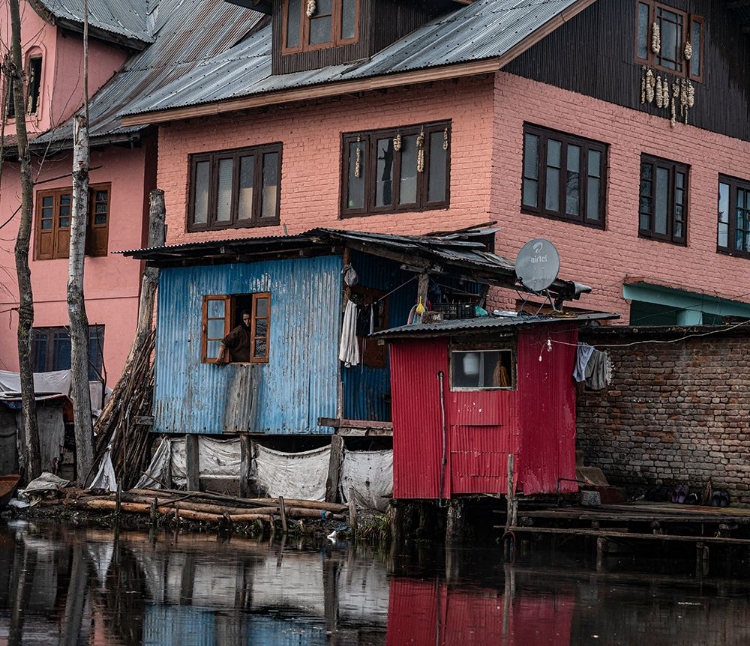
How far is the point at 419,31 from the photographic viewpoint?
27734mm

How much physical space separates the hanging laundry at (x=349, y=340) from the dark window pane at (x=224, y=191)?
6.67m

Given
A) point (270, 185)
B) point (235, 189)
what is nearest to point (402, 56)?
point (270, 185)

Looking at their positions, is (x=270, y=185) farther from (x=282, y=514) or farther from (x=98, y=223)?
(x=282, y=514)

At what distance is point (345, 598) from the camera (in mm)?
13984

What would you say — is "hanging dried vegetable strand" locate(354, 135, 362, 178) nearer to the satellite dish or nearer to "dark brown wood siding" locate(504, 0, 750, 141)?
"dark brown wood siding" locate(504, 0, 750, 141)

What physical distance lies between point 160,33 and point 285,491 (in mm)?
16207

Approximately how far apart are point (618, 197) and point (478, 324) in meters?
8.19

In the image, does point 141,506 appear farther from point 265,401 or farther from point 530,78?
point 530,78

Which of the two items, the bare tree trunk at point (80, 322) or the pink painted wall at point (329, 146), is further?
the bare tree trunk at point (80, 322)

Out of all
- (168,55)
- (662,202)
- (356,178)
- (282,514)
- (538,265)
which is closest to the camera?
(538,265)

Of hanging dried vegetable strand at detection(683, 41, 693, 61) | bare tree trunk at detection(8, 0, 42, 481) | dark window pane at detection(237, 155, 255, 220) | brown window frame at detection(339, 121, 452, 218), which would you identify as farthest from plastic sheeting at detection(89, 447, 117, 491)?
hanging dried vegetable strand at detection(683, 41, 693, 61)

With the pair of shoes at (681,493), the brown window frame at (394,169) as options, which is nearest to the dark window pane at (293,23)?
the brown window frame at (394,169)

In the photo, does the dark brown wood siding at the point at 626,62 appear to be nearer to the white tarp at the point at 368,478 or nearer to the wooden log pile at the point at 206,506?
the white tarp at the point at 368,478

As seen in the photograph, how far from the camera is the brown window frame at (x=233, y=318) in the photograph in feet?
80.1
